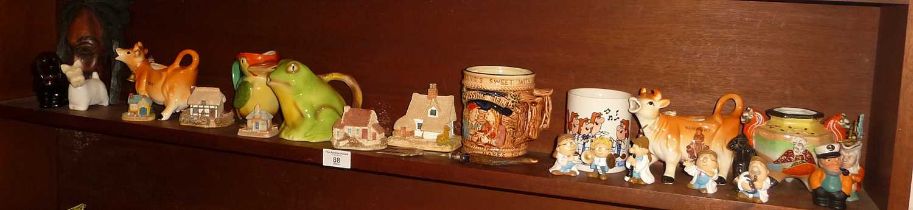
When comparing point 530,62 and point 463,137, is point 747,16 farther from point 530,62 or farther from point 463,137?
point 463,137

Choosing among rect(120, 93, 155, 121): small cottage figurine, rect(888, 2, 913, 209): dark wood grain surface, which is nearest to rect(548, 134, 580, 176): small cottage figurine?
rect(888, 2, 913, 209): dark wood grain surface

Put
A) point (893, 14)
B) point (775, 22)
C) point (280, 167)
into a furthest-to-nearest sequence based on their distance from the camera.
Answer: point (280, 167), point (775, 22), point (893, 14)

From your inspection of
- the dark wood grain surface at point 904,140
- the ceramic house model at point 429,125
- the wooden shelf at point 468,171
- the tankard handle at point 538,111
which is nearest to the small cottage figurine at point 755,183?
the wooden shelf at point 468,171

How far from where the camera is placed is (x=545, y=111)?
121 cm

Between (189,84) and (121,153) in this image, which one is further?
(121,153)

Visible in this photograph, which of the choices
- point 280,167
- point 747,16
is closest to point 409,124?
point 280,167

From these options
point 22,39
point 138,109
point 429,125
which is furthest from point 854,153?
point 22,39

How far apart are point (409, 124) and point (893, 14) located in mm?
628

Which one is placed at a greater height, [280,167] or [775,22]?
[775,22]

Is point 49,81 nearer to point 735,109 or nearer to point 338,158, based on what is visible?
point 338,158

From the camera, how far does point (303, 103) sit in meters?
1.25

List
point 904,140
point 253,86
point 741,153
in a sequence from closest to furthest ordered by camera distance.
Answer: point 904,140
point 741,153
point 253,86

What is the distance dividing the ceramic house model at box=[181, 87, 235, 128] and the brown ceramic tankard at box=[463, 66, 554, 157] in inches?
15.4

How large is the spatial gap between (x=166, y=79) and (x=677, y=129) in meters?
0.77
